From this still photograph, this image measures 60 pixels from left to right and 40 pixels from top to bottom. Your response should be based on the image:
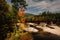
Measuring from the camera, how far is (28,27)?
17.1ft

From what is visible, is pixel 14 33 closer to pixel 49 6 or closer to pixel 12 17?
pixel 12 17

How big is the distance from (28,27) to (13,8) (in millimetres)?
914

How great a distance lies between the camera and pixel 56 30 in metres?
5.01

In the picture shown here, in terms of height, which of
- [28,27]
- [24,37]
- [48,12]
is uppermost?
[48,12]

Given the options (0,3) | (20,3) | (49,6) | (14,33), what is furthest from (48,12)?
(0,3)

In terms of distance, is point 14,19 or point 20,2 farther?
point 20,2

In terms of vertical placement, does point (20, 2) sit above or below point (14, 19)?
above

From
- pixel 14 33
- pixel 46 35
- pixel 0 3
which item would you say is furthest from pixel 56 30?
pixel 0 3

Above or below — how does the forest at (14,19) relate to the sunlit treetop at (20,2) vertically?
below

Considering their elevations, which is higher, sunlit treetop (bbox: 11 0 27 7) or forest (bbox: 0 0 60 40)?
sunlit treetop (bbox: 11 0 27 7)

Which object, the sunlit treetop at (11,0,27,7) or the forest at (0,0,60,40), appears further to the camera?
the sunlit treetop at (11,0,27,7)

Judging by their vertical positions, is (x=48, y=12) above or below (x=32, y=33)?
above

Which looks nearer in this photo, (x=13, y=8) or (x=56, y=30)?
(x=56, y=30)

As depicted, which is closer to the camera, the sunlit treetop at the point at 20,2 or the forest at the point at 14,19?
the forest at the point at 14,19
